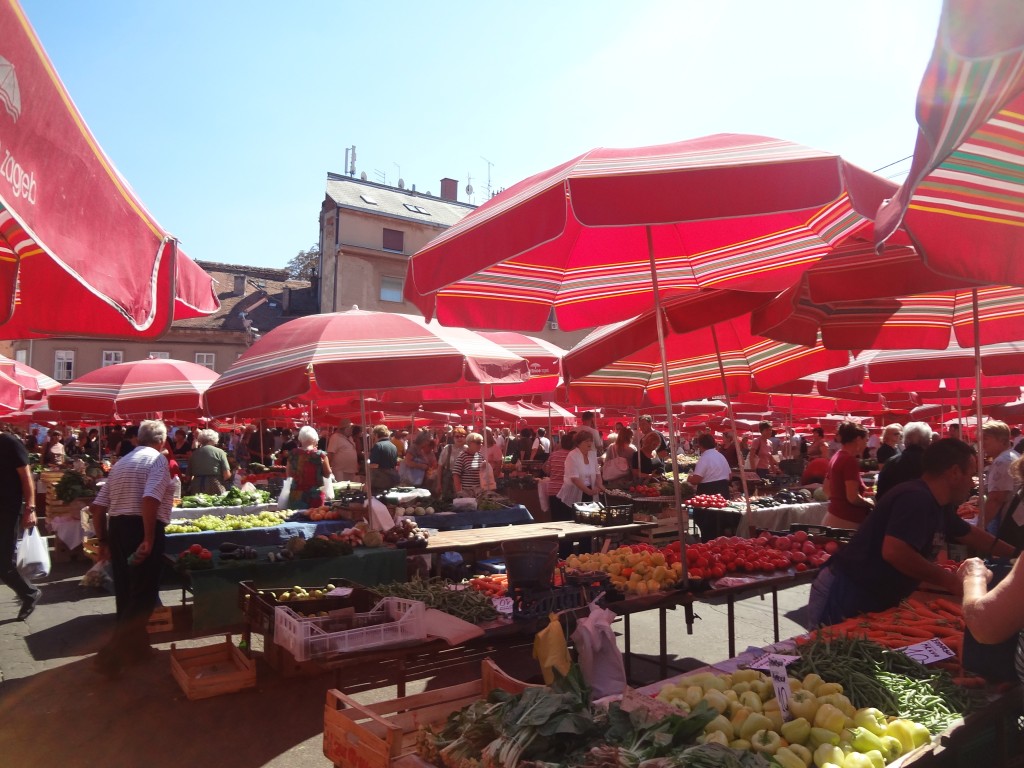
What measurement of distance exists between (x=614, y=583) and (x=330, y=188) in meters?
38.3

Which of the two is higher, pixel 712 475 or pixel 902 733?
pixel 712 475

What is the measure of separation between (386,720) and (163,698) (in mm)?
3470

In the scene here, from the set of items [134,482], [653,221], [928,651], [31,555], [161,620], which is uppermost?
[653,221]

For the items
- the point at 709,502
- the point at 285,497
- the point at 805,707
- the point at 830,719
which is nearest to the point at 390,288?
the point at 285,497

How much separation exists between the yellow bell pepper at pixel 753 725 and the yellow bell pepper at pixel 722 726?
0.14 feet

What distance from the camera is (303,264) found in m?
56.5

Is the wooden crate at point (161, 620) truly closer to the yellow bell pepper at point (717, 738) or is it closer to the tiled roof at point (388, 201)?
the yellow bell pepper at point (717, 738)

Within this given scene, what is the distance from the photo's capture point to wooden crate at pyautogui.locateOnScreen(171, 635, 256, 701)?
5598 mm

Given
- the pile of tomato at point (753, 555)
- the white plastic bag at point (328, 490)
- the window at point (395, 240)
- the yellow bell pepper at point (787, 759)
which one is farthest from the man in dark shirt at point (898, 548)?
the window at point (395, 240)

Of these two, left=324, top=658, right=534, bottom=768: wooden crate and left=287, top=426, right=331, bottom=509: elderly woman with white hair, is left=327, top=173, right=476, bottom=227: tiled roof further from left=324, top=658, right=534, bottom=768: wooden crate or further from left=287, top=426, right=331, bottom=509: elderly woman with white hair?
left=324, top=658, right=534, bottom=768: wooden crate

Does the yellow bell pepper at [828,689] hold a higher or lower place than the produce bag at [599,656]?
higher

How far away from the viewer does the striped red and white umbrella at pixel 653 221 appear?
11.6ft

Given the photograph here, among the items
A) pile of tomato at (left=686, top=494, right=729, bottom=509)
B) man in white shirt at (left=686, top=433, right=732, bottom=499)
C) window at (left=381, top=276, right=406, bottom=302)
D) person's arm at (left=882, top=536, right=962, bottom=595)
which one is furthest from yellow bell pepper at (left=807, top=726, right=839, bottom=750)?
window at (left=381, top=276, right=406, bottom=302)

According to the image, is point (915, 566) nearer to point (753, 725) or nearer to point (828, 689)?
point (828, 689)
